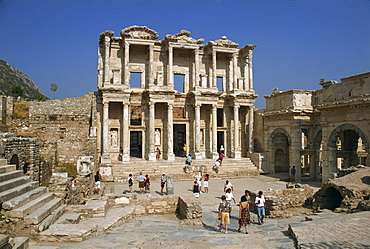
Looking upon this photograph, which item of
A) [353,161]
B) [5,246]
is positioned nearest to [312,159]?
[353,161]

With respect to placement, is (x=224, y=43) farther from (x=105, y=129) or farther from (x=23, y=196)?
(x=23, y=196)

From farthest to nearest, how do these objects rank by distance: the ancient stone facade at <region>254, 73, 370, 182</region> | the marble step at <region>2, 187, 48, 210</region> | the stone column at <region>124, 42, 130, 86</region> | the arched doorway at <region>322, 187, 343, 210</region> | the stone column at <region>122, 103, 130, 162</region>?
the stone column at <region>124, 42, 130, 86</region> < the stone column at <region>122, 103, 130, 162</region> < the ancient stone facade at <region>254, 73, 370, 182</region> < the arched doorway at <region>322, 187, 343, 210</region> < the marble step at <region>2, 187, 48, 210</region>

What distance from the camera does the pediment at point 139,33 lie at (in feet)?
86.2

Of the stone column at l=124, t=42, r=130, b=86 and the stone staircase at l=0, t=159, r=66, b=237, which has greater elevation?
the stone column at l=124, t=42, r=130, b=86

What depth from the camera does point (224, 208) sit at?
10156 millimetres

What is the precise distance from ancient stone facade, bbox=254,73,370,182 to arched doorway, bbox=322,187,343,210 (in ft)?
16.2

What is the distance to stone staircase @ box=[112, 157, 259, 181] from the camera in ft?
77.6

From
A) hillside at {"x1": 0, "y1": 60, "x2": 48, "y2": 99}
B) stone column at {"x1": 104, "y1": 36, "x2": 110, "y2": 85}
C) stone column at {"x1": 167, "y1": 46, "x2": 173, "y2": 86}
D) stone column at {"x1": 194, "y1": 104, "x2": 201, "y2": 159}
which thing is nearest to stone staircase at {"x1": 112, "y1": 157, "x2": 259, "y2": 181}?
stone column at {"x1": 194, "y1": 104, "x2": 201, "y2": 159}

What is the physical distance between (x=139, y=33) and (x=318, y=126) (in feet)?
55.2

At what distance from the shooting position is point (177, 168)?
2497 cm

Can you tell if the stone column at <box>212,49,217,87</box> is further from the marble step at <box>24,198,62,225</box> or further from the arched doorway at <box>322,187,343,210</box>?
the marble step at <box>24,198,62,225</box>

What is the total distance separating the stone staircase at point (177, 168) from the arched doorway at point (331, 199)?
1101cm

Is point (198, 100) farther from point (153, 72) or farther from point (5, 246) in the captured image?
point (5, 246)

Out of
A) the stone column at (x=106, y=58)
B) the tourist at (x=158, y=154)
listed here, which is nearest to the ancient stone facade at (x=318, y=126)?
the tourist at (x=158, y=154)
